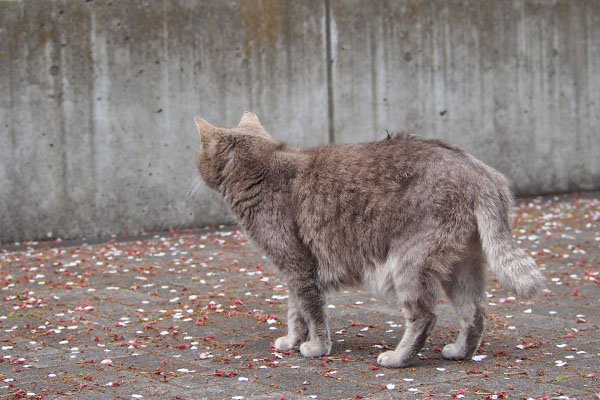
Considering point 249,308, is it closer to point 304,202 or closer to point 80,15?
point 304,202

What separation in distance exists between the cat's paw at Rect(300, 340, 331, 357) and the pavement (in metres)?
0.06

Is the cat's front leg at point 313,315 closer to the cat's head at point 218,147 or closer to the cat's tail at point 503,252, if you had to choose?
the cat's head at point 218,147

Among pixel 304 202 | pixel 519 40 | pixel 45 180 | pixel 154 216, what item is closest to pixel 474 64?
pixel 519 40

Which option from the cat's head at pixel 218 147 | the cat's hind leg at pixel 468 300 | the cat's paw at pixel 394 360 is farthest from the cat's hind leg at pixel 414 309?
the cat's head at pixel 218 147

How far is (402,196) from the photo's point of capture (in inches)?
175

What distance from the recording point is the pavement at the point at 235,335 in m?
3.97

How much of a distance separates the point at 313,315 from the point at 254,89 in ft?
20.7

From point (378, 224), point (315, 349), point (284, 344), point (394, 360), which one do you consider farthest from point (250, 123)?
point (394, 360)

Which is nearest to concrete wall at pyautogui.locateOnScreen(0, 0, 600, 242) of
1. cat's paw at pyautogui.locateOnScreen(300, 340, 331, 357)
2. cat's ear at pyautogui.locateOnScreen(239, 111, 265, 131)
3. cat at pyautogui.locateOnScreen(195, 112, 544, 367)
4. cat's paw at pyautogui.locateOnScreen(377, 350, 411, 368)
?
cat's ear at pyautogui.locateOnScreen(239, 111, 265, 131)

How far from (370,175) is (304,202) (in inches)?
17.1

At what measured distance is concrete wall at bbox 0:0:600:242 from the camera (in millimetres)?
9664

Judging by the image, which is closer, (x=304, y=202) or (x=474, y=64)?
(x=304, y=202)

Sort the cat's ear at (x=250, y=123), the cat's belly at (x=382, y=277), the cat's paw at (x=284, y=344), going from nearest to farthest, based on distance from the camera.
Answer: the cat's belly at (x=382, y=277)
the cat's paw at (x=284, y=344)
the cat's ear at (x=250, y=123)

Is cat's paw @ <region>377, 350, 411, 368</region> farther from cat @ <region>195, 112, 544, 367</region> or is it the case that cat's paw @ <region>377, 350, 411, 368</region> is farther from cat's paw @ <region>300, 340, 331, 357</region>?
cat's paw @ <region>300, 340, 331, 357</region>
